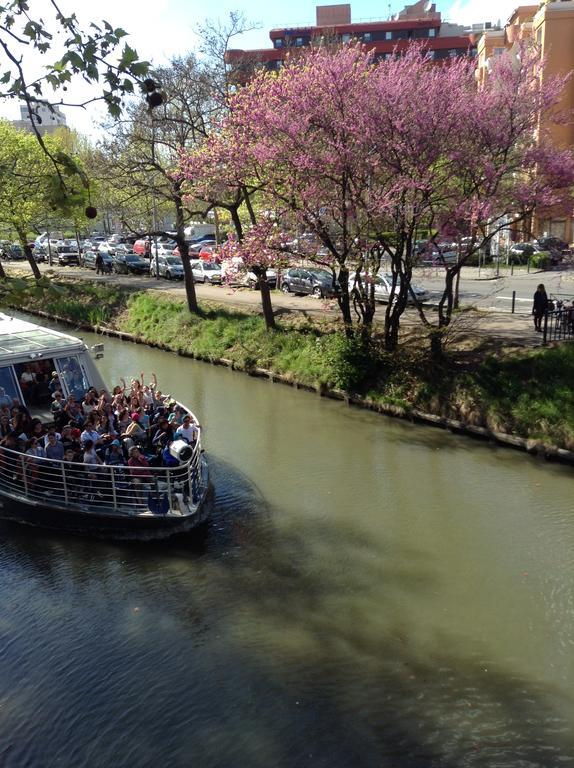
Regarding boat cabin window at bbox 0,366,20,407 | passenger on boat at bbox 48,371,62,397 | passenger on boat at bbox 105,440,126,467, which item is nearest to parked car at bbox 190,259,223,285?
passenger on boat at bbox 48,371,62,397

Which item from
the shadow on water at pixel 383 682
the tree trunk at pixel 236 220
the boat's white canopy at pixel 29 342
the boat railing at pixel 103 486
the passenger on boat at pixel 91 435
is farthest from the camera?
the tree trunk at pixel 236 220

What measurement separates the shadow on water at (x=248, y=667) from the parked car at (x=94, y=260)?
35.2m

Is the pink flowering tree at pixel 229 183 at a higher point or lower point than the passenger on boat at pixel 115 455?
higher

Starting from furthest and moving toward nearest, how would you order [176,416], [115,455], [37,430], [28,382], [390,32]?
1. [390,32]
2. [28,382]
3. [176,416]
4. [37,430]
5. [115,455]

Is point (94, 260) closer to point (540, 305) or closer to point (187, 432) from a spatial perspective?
point (540, 305)

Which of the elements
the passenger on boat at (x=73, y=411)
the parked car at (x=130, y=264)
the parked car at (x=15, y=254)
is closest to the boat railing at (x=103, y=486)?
the passenger on boat at (x=73, y=411)

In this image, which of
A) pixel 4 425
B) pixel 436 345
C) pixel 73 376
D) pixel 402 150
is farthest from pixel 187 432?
pixel 402 150

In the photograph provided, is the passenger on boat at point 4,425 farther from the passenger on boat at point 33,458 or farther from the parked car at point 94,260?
the parked car at point 94,260

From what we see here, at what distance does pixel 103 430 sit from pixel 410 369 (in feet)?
33.1

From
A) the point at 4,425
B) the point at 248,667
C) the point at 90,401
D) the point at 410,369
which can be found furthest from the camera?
the point at 410,369

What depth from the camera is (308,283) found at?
31172 millimetres

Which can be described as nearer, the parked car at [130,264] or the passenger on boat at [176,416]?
Result: the passenger on boat at [176,416]

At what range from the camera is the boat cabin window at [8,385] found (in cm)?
1512

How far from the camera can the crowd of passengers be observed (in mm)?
12727
